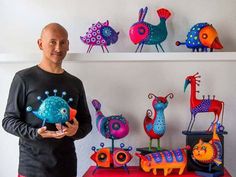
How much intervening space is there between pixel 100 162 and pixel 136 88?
13.1 inches

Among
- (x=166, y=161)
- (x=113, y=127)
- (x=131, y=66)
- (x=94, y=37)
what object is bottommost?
(x=166, y=161)

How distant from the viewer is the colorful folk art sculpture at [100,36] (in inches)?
50.7

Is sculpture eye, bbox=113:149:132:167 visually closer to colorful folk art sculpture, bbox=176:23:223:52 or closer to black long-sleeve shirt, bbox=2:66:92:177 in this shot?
black long-sleeve shirt, bbox=2:66:92:177

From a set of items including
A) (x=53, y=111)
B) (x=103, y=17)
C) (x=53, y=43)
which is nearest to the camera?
(x=53, y=111)

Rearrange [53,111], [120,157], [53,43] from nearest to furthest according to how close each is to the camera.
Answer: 1. [53,111]
2. [53,43]
3. [120,157]

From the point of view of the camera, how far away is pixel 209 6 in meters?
1.39

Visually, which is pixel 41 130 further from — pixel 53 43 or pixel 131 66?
pixel 131 66

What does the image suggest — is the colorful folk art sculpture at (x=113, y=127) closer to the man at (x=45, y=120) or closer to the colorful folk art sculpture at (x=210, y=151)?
the man at (x=45, y=120)

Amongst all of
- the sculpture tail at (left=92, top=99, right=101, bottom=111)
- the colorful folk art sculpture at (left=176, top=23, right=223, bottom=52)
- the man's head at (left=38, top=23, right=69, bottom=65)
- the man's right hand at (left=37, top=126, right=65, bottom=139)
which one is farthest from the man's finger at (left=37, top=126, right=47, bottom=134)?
the colorful folk art sculpture at (left=176, top=23, right=223, bottom=52)

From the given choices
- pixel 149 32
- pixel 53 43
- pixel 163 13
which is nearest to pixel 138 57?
pixel 149 32

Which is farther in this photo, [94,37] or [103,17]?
[103,17]

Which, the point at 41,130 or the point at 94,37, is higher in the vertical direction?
the point at 94,37

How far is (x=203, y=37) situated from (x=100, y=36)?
37cm

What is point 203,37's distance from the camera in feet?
4.14
